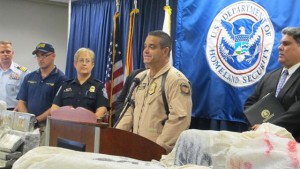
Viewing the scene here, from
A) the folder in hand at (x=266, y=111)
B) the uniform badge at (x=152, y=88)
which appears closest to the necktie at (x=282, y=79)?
the folder in hand at (x=266, y=111)

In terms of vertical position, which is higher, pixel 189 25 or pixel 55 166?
pixel 189 25

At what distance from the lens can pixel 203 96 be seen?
3.66 m

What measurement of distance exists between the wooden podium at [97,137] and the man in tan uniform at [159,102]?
0.59 meters

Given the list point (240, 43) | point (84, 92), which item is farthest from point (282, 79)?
point (84, 92)

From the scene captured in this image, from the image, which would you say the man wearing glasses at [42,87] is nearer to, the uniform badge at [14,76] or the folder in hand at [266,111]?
the uniform badge at [14,76]

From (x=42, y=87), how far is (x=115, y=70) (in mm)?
1065

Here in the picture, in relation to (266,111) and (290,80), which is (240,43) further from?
(266,111)

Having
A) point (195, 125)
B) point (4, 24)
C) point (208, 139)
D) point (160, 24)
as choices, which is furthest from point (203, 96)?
point (4, 24)

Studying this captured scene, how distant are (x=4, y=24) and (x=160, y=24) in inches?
116

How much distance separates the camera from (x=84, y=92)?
3213 millimetres

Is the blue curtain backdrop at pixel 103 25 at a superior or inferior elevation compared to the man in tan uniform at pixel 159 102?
superior

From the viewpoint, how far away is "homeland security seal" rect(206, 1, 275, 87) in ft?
10.6

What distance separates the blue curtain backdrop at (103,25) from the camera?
4508mm

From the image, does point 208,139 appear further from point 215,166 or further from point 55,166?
point 55,166
